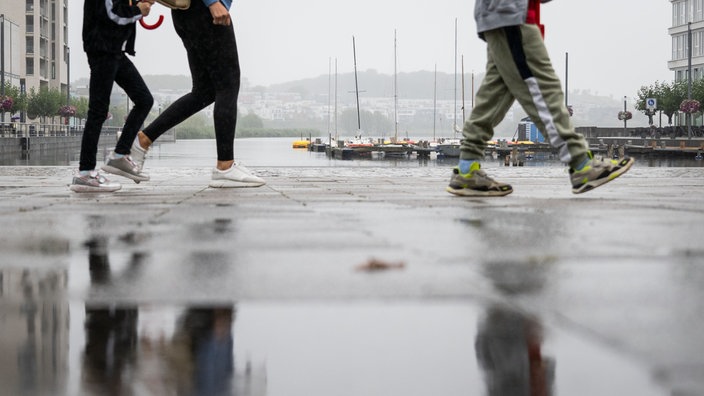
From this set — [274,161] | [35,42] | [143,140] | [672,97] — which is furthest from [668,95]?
[143,140]

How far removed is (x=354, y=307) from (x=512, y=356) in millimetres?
493

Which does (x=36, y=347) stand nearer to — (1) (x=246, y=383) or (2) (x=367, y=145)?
(1) (x=246, y=383)

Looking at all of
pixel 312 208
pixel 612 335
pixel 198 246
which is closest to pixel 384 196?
pixel 312 208

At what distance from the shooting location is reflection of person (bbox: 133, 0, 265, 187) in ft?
21.4

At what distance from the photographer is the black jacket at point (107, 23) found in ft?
21.3

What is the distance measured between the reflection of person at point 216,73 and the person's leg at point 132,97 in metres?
0.18

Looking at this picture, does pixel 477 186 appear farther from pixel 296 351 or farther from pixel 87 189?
pixel 296 351

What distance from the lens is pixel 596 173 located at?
5.24m

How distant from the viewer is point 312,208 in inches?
191

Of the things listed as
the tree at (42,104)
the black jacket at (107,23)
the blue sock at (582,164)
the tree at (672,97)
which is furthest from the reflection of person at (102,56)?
the tree at (42,104)

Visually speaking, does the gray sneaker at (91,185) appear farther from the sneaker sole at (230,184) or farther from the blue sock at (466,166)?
the blue sock at (466,166)

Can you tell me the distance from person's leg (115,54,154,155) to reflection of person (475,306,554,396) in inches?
213

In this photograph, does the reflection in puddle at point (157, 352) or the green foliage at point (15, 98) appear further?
the green foliage at point (15, 98)

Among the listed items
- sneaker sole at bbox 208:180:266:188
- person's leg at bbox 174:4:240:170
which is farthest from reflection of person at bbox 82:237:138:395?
sneaker sole at bbox 208:180:266:188
